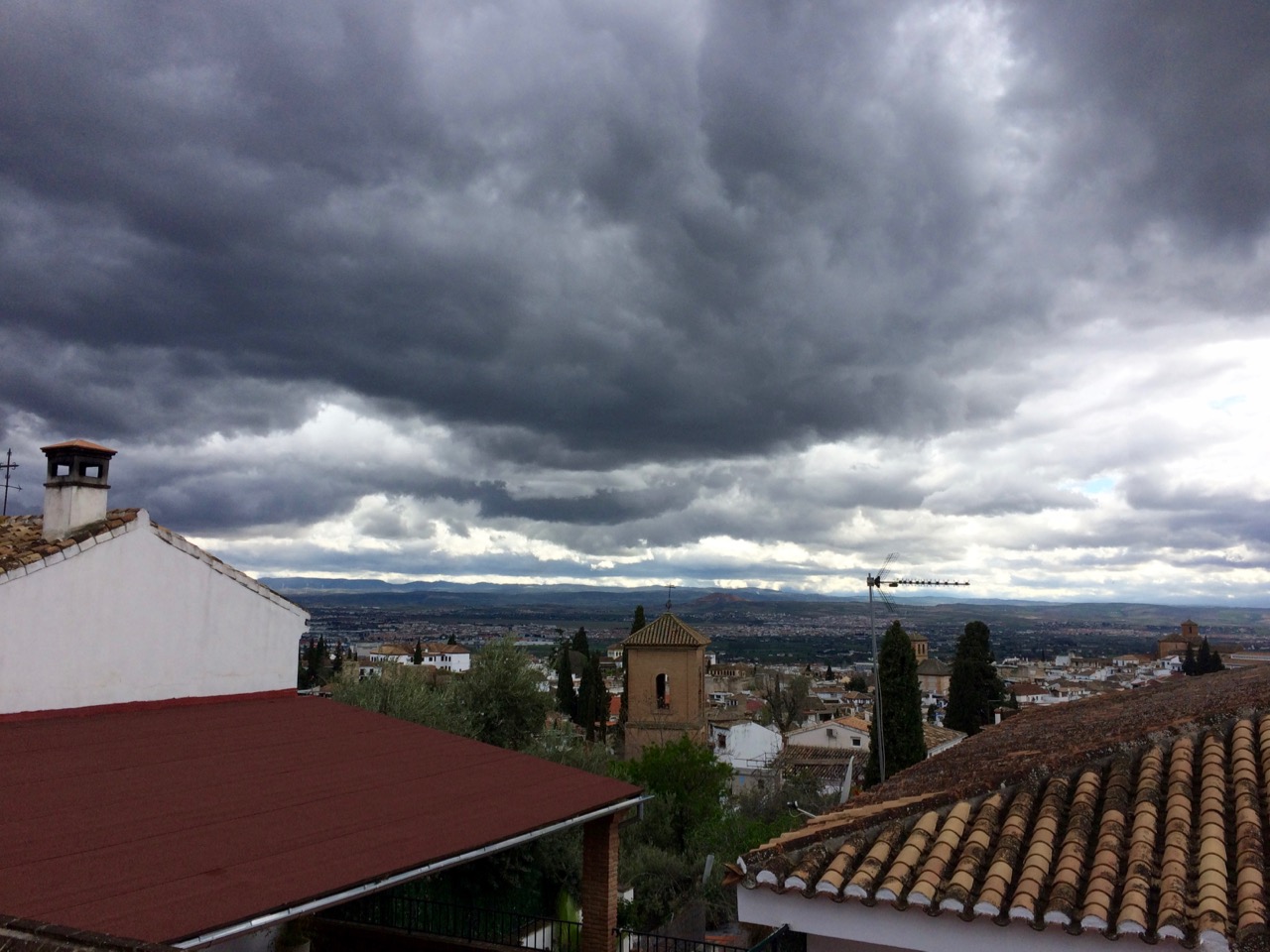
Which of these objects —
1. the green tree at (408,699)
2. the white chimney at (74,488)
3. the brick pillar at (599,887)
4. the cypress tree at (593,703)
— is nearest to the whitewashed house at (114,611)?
the white chimney at (74,488)

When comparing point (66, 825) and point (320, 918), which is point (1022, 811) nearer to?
point (66, 825)

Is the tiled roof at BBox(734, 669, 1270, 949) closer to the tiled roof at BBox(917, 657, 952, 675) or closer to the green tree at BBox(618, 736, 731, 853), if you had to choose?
the green tree at BBox(618, 736, 731, 853)

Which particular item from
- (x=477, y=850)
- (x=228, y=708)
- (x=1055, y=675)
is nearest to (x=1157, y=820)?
(x=477, y=850)

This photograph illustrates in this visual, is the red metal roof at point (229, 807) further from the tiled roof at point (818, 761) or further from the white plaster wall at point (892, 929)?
the tiled roof at point (818, 761)

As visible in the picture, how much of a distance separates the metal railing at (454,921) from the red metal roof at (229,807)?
269 centimetres

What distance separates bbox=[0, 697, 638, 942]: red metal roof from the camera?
5000mm

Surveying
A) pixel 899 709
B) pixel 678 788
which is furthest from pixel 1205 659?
pixel 678 788

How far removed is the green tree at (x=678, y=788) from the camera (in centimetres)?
2378

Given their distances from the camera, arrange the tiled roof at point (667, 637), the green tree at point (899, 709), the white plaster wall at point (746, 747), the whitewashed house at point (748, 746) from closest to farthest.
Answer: the green tree at point (899, 709) < the tiled roof at point (667, 637) < the whitewashed house at point (748, 746) < the white plaster wall at point (746, 747)

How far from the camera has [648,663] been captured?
32656 mm

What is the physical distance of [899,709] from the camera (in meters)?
31.2

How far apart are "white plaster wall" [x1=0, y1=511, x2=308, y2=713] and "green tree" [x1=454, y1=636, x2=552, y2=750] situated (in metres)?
9.90

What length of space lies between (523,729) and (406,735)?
1254 cm

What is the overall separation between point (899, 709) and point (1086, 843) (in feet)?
92.1
